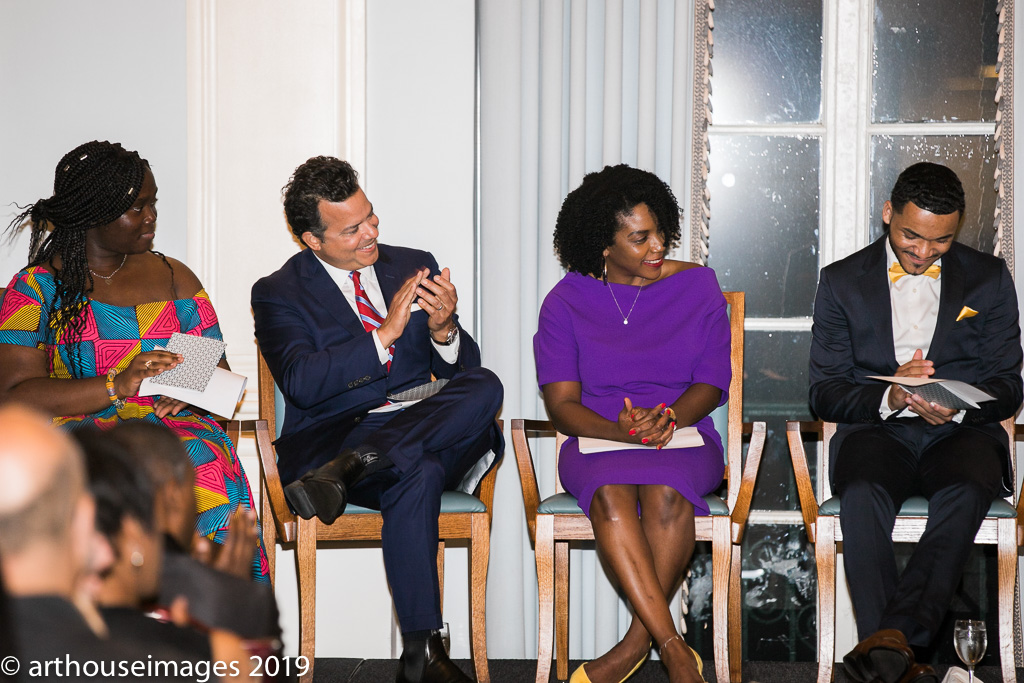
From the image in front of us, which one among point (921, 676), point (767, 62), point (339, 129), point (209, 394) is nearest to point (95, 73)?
point (339, 129)

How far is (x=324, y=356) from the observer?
9.04ft

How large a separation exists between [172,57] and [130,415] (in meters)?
1.45

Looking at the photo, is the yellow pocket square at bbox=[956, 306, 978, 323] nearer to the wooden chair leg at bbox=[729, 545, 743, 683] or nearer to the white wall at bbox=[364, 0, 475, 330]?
the wooden chair leg at bbox=[729, 545, 743, 683]

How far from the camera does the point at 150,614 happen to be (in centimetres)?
71

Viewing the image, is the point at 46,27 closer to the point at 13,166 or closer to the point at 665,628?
the point at 13,166

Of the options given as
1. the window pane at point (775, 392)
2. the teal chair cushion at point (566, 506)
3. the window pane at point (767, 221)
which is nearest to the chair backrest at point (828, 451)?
the window pane at point (775, 392)

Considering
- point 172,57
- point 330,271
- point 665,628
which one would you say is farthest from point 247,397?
point 665,628

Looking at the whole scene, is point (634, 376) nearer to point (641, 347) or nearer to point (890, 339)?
point (641, 347)

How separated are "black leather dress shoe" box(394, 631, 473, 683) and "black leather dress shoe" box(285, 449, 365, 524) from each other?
41 cm

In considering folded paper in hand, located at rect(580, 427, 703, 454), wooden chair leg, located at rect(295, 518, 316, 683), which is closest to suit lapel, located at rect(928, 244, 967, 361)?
folded paper in hand, located at rect(580, 427, 703, 454)

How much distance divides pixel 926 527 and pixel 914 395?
1.22 ft

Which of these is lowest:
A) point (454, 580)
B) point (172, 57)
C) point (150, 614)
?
point (454, 580)

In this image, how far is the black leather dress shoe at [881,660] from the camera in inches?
89.0

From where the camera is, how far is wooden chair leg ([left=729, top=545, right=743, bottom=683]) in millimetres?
2910
